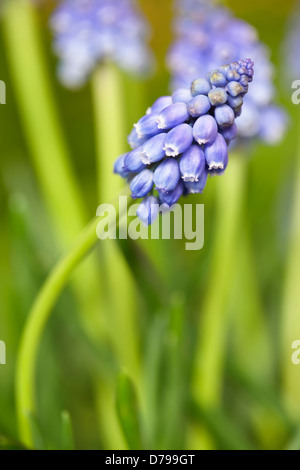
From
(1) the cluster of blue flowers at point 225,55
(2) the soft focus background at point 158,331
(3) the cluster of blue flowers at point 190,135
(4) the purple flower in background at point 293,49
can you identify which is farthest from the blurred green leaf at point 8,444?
(4) the purple flower in background at point 293,49

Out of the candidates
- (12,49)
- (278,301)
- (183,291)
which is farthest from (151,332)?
(12,49)

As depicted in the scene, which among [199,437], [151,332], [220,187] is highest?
[220,187]

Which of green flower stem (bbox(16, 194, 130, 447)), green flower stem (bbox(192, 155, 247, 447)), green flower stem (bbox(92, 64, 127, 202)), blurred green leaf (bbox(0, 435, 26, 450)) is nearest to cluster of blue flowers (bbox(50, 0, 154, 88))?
green flower stem (bbox(92, 64, 127, 202))

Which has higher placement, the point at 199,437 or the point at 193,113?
the point at 193,113

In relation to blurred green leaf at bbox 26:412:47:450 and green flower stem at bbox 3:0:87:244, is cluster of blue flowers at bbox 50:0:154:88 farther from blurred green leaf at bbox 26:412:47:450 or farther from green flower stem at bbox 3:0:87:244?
blurred green leaf at bbox 26:412:47:450

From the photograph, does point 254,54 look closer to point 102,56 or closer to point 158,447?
point 102,56

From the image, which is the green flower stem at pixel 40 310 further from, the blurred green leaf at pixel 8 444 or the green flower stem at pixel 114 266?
the green flower stem at pixel 114 266
